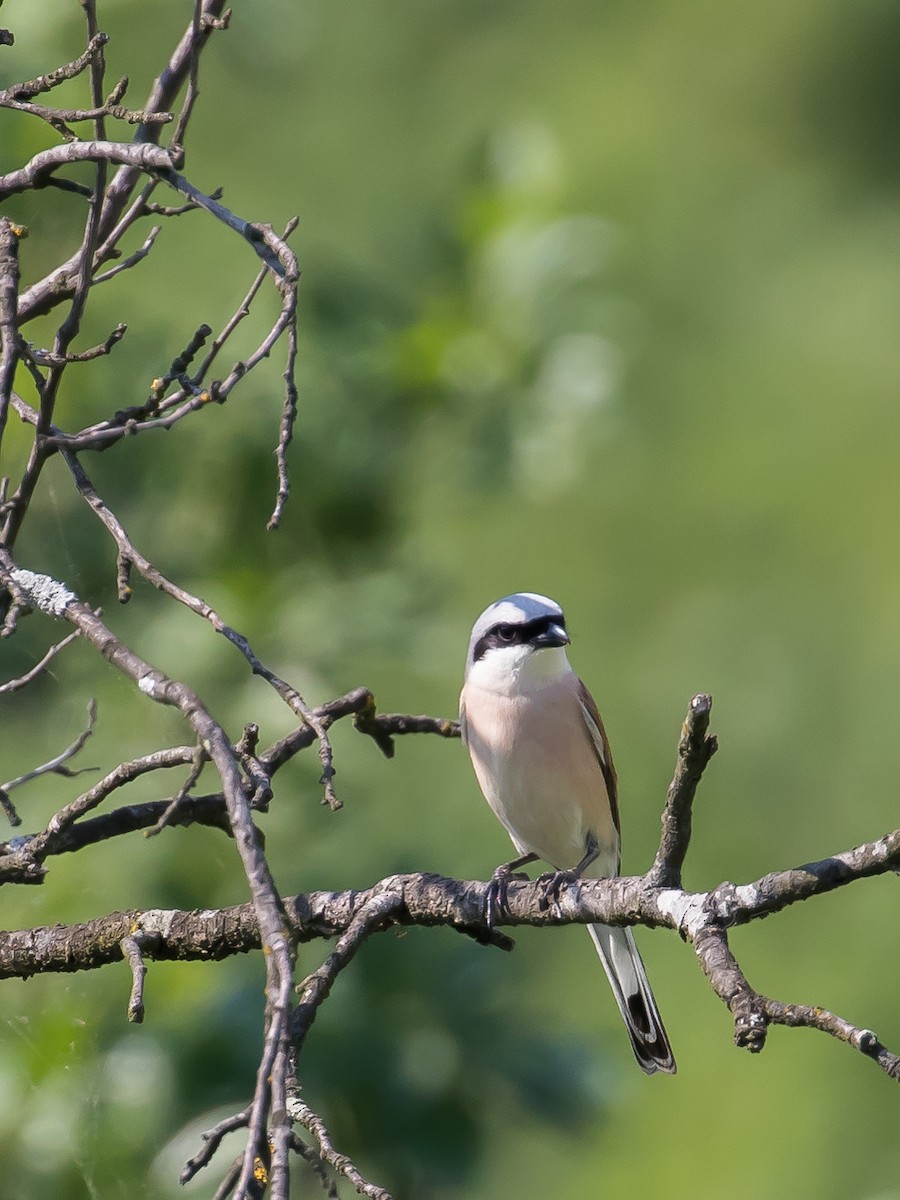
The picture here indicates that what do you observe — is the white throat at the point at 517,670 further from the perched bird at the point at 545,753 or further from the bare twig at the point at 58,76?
the bare twig at the point at 58,76

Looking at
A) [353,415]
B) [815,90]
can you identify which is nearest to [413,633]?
[353,415]

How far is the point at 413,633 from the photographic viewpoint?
295cm

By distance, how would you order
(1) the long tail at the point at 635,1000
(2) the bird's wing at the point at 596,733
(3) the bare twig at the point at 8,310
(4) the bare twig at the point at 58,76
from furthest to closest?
(2) the bird's wing at the point at 596,733 → (1) the long tail at the point at 635,1000 → (4) the bare twig at the point at 58,76 → (3) the bare twig at the point at 8,310

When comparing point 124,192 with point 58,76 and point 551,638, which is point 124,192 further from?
point 551,638

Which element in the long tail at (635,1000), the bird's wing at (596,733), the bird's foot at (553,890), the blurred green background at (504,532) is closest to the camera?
the bird's foot at (553,890)

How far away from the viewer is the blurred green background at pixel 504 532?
104 inches

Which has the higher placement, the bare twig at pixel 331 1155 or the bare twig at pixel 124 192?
the bare twig at pixel 124 192

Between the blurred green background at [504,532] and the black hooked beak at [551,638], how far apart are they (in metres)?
0.28

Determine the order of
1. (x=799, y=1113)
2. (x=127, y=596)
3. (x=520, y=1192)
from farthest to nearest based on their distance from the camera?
(x=799, y=1113) < (x=520, y=1192) < (x=127, y=596)

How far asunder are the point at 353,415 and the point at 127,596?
4.33 ft

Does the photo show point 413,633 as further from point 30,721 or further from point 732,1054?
point 732,1054

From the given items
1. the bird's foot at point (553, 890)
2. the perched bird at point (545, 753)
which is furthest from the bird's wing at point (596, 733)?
the bird's foot at point (553, 890)

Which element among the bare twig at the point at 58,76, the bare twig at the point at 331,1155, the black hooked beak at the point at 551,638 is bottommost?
the bare twig at the point at 331,1155

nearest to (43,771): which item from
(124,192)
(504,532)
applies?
(124,192)
